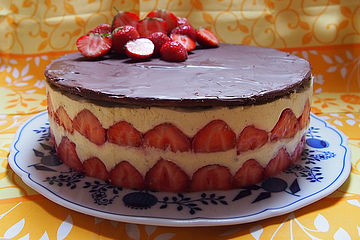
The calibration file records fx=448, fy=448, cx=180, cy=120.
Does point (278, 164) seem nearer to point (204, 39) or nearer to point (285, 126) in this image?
point (285, 126)

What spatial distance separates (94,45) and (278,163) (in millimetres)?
849

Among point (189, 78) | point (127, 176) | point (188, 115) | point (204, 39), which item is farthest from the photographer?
point (204, 39)

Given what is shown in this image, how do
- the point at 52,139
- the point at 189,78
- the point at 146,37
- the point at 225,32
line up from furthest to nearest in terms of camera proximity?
1. the point at 225,32
2. the point at 146,37
3. the point at 52,139
4. the point at 189,78

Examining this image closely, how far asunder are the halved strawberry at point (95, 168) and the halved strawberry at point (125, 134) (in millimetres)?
118

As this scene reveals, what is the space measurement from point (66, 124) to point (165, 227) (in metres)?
0.50

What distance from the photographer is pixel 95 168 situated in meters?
1.42

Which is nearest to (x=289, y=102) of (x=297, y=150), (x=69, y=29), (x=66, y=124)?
(x=297, y=150)

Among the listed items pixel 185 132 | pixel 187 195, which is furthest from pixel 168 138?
pixel 187 195

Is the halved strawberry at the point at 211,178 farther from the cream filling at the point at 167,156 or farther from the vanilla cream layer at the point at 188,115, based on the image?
the vanilla cream layer at the point at 188,115

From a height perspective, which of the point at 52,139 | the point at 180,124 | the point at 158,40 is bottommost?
the point at 52,139

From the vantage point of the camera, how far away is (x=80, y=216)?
1285mm

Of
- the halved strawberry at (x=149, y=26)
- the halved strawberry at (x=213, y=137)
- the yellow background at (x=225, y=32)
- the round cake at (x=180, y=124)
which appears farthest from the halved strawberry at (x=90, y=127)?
the yellow background at (x=225, y=32)

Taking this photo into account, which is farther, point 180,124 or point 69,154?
point 69,154

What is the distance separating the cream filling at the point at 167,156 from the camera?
4.28 ft
